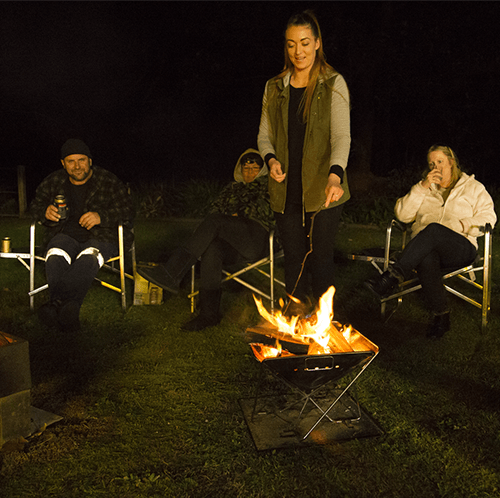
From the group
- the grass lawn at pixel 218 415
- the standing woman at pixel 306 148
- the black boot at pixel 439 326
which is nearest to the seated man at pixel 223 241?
the grass lawn at pixel 218 415

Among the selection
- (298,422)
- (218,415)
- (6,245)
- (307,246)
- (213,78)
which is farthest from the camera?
(213,78)

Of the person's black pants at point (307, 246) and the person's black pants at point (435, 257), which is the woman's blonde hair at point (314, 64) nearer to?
the person's black pants at point (307, 246)

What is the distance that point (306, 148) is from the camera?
2688 mm

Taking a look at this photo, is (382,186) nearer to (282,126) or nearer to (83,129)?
(282,126)

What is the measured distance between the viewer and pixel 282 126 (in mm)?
2750

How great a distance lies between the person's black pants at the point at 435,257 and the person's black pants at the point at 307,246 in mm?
818

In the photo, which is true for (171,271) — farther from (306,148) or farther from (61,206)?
(306,148)

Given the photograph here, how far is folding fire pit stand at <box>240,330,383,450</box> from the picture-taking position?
2271 mm

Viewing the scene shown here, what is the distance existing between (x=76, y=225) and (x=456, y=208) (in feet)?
9.33

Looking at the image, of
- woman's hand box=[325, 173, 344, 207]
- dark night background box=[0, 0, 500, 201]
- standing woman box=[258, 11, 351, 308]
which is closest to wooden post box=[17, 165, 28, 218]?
dark night background box=[0, 0, 500, 201]

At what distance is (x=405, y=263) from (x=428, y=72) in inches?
262

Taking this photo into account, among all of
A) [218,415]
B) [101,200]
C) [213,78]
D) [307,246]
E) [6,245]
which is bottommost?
[218,415]

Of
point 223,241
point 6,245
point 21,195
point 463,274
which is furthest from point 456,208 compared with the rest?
point 21,195

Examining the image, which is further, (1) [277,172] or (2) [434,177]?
(2) [434,177]
